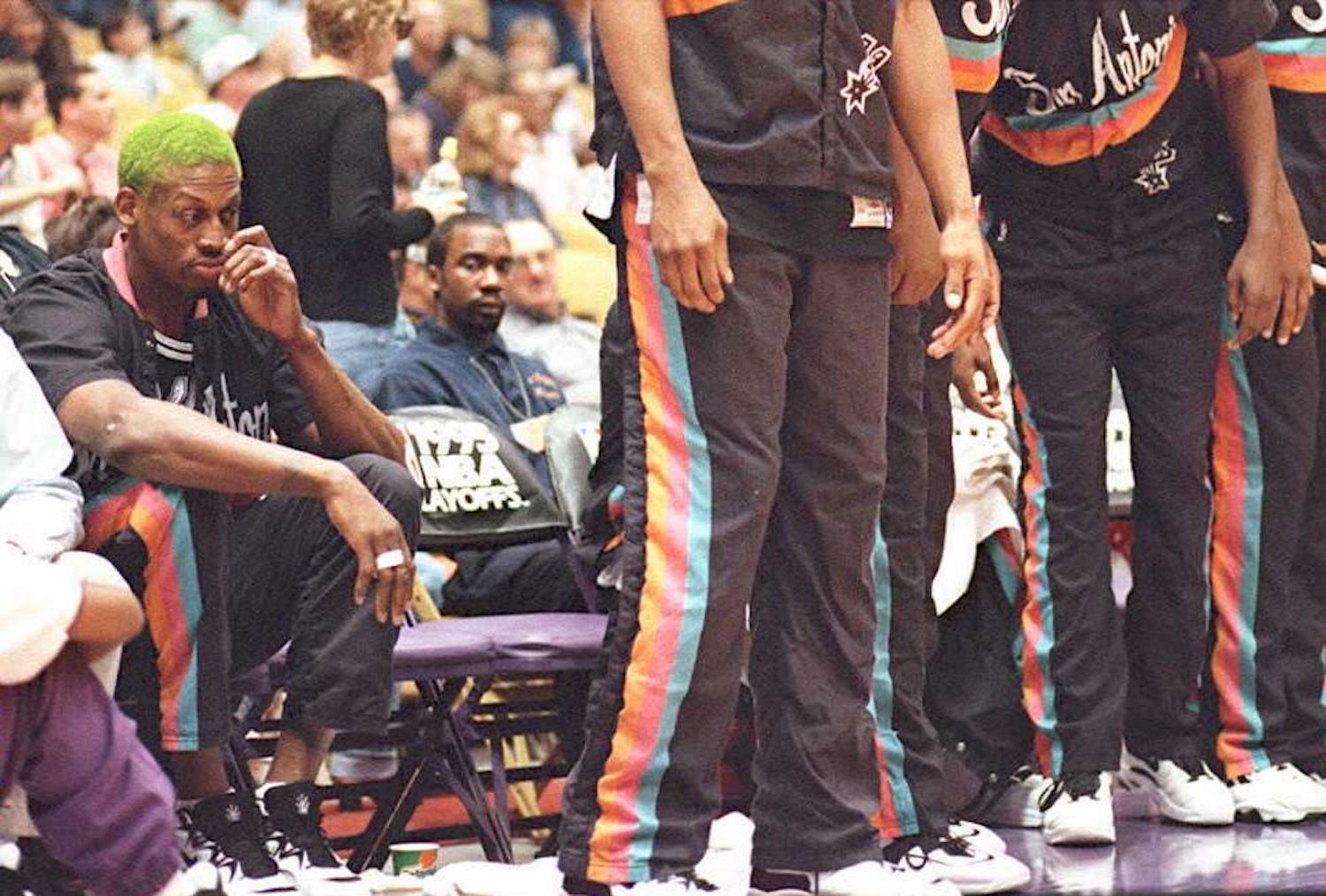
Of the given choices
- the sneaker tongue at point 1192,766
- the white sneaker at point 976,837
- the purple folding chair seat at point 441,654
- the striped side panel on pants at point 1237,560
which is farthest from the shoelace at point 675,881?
the striped side panel on pants at point 1237,560

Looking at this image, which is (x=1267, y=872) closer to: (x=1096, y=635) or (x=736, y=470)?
(x=1096, y=635)

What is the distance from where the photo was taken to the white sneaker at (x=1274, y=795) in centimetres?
428

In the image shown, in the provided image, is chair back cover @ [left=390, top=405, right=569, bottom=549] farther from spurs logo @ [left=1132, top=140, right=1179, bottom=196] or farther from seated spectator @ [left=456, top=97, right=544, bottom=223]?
seated spectator @ [left=456, top=97, right=544, bottom=223]

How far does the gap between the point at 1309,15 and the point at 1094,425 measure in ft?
2.98

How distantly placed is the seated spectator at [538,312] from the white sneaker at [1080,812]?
9.78 ft

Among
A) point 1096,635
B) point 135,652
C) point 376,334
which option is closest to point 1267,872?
point 1096,635

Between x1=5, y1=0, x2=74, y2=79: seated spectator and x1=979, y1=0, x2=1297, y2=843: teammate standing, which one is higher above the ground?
x1=5, y1=0, x2=74, y2=79: seated spectator


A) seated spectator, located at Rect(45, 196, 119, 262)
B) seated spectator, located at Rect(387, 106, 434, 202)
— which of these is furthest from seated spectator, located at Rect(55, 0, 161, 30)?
seated spectator, located at Rect(45, 196, 119, 262)

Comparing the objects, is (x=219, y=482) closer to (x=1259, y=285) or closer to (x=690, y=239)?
(x=690, y=239)

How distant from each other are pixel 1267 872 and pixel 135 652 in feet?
6.04

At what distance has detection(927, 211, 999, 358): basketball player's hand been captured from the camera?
332 cm

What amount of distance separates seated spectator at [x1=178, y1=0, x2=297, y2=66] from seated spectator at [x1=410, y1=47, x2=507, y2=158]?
713mm

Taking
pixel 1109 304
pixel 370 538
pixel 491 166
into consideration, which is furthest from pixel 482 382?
pixel 491 166

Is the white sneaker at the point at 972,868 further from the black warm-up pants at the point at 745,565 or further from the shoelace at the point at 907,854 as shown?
the black warm-up pants at the point at 745,565
